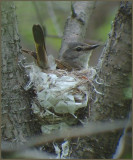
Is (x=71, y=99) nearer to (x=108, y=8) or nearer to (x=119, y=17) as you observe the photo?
(x=119, y=17)

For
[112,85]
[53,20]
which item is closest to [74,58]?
[53,20]

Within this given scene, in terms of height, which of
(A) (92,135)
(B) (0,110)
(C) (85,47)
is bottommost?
(A) (92,135)

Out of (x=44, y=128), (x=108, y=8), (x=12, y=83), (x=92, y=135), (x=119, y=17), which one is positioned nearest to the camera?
(x=119, y=17)

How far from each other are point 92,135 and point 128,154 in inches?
26.8

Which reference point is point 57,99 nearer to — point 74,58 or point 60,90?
point 60,90

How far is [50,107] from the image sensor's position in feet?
11.4

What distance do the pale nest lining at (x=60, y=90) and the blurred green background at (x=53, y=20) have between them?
6.10 feet

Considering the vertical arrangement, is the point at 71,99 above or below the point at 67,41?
below

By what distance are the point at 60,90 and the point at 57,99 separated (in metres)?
0.14

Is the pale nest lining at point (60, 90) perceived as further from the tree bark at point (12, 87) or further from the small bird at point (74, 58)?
the small bird at point (74, 58)

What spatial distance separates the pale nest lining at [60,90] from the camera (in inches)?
134

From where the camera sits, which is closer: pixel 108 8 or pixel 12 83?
pixel 12 83

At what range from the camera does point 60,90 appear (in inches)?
140

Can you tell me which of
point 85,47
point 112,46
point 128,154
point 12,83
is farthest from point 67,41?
point 128,154
